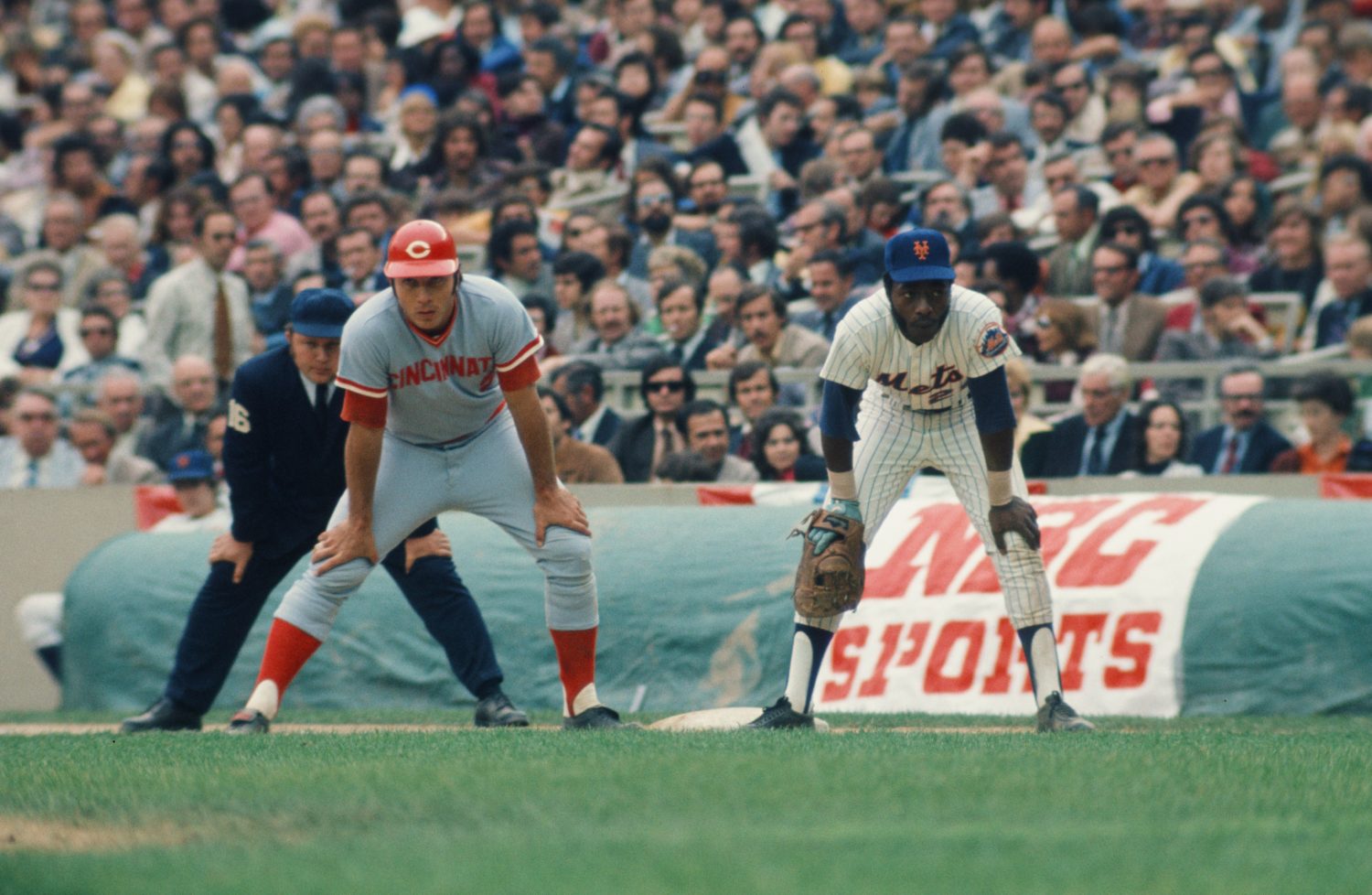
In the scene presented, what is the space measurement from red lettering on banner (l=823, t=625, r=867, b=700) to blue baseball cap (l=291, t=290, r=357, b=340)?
9.69 feet

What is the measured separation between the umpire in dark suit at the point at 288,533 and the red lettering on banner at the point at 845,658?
1884mm

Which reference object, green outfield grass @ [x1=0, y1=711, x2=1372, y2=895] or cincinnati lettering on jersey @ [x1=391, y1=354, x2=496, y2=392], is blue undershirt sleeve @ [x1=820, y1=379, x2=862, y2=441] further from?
cincinnati lettering on jersey @ [x1=391, y1=354, x2=496, y2=392]

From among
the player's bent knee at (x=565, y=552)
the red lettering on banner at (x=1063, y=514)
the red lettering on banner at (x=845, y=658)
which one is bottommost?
the red lettering on banner at (x=845, y=658)

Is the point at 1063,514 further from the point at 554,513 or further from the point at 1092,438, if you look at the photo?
the point at 554,513

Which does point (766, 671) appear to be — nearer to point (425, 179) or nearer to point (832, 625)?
point (832, 625)

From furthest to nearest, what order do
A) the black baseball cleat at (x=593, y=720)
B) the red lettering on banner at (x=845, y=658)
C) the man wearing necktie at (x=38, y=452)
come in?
the man wearing necktie at (x=38, y=452), the red lettering on banner at (x=845, y=658), the black baseball cleat at (x=593, y=720)

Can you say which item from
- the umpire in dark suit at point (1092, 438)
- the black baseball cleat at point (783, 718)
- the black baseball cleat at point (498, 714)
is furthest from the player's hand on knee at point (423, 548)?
the umpire in dark suit at point (1092, 438)

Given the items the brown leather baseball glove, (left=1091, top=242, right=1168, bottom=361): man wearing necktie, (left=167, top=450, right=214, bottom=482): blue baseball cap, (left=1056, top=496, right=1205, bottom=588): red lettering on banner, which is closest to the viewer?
the brown leather baseball glove

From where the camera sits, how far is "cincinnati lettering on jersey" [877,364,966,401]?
6887 millimetres

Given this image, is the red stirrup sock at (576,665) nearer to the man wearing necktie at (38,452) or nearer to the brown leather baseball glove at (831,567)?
the brown leather baseball glove at (831,567)

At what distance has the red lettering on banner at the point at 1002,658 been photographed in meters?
8.66

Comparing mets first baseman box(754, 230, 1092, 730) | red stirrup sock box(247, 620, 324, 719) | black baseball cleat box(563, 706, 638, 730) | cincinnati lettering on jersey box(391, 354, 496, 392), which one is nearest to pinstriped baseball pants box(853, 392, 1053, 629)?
mets first baseman box(754, 230, 1092, 730)

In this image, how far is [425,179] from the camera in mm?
15617

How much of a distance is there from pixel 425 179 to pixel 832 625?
368 inches
